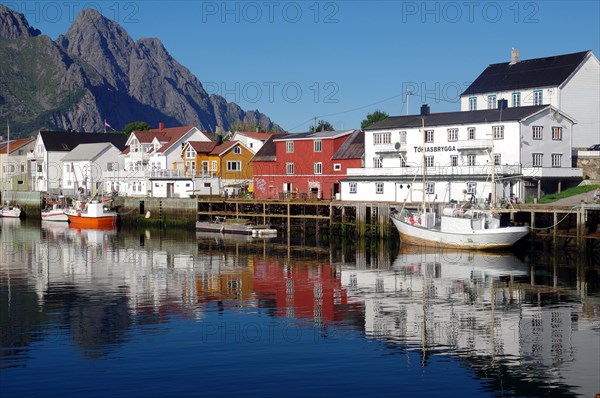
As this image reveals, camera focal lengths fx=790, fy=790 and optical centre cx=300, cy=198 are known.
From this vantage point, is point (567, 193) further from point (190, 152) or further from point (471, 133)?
point (190, 152)

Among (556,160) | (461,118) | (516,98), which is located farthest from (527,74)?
(556,160)

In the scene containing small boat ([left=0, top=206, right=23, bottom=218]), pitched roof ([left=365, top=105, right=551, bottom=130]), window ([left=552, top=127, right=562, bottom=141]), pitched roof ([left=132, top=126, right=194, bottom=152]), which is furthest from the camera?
small boat ([left=0, top=206, right=23, bottom=218])

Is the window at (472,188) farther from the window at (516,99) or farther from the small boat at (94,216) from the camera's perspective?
the small boat at (94,216)

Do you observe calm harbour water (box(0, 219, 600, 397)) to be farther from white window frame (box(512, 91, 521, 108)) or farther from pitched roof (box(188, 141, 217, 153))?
pitched roof (box(188, 141, 217, 153))

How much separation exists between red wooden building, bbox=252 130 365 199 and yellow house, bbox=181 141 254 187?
31.5 feet

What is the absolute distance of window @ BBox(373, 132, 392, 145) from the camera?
78688 millimetres

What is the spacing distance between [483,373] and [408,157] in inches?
2079

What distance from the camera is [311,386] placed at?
2373 centimetres

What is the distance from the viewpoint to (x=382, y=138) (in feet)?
260

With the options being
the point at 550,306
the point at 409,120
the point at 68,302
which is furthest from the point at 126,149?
the point at 550,306

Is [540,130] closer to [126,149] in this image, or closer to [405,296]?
[405,296]

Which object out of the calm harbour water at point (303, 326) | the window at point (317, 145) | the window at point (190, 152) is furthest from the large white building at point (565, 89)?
the window at point (190, 152)

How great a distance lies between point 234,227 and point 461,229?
28.1m

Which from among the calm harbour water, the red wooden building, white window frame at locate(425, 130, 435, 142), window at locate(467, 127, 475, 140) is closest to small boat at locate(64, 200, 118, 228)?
the red wooden building
